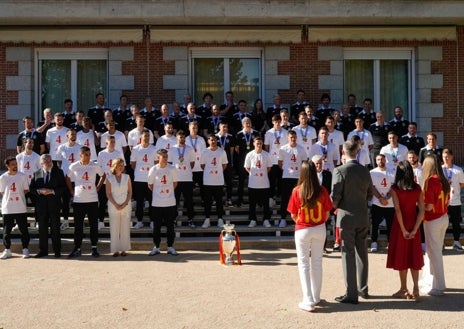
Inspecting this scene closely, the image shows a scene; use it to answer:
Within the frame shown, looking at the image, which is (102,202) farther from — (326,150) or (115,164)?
(326,150)

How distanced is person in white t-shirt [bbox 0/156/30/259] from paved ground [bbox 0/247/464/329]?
1.38 feet

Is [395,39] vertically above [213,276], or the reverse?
[395,39]

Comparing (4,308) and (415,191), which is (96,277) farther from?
(415,191)

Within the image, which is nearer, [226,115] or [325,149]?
[325,149]

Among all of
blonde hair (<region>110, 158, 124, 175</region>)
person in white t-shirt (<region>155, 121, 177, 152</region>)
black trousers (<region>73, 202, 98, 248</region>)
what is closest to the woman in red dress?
blonde hair (<region>110, 158, 124, 175</region>)

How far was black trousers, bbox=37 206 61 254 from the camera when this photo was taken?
10289 mm

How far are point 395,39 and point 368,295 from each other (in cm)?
1070

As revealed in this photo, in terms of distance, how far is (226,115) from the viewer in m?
14.0

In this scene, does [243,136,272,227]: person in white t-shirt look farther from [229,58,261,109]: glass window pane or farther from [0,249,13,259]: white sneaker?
[229,58,261,109]: glass window pane

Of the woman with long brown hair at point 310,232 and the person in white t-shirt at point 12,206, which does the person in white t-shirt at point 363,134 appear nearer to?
the woman with long brown hair at point 310,232

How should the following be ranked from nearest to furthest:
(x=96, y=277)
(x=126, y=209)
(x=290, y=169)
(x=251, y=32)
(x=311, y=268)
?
1. (x=311, y=268)
2. (x=96, y=277)
3. (x=126, y=209)
4. (x=290, y=169)
5. (x=251, y=32)

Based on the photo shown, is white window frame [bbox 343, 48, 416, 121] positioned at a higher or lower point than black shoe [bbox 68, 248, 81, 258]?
higher

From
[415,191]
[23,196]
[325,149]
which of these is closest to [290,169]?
[325,149]

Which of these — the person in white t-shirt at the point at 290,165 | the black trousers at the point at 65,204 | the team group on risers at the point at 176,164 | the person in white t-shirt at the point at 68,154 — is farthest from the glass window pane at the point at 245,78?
the black trousers at the point at 65,204
